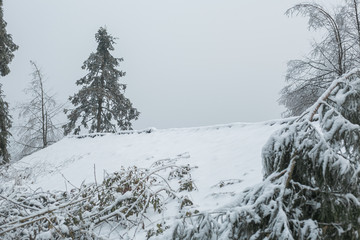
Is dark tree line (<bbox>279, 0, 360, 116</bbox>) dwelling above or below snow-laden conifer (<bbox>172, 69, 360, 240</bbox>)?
above

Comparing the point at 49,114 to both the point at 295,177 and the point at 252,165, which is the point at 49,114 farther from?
the point at 295,177

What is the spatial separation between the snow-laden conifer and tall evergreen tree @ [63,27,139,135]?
17.4 m

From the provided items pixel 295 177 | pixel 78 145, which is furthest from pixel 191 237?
pixel 78 145

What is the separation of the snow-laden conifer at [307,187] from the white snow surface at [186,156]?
220cm

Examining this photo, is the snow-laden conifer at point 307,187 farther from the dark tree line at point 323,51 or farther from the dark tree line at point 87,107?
the dark tree line at point 87,107

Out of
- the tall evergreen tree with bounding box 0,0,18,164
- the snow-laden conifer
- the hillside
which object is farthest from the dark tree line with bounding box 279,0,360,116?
the tall evergreen tree with bounding box 0,0,18,164

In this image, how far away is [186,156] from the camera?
6.77 metres

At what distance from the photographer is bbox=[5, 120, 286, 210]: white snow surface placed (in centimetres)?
463

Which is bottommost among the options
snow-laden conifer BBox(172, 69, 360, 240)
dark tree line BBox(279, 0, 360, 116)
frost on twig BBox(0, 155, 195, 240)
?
frost on twig BBox(0, 155, 195, 240)

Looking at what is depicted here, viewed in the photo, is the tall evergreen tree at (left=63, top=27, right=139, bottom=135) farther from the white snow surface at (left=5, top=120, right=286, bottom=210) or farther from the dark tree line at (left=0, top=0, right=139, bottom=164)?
the white snow surface at (left=5, top=120, right=286, bottom=210)

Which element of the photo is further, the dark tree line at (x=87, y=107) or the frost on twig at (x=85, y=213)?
the dark tree line at (x=87, y=107)

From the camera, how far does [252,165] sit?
5.02m

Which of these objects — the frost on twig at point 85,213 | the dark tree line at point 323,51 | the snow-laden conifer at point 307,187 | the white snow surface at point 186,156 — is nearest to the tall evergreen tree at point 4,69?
the white snow surface at point 186,156

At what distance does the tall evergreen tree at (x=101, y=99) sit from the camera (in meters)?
18.4
